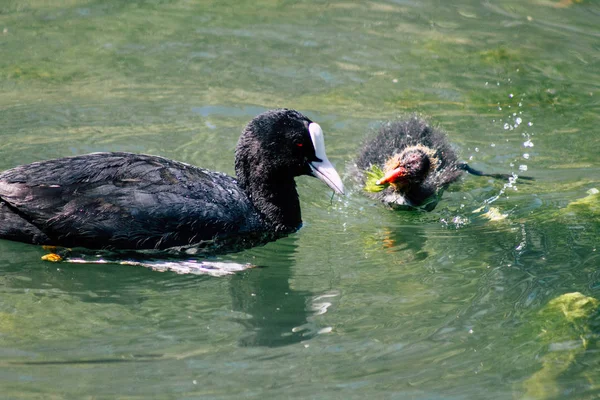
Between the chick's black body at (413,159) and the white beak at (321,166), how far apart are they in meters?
0.87

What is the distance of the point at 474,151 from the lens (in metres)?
7.41

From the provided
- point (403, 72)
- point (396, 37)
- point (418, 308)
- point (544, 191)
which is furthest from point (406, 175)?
point (396, 37)

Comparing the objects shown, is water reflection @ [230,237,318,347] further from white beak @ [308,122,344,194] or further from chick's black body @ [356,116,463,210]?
chick's black body @ [356,116,463,210]

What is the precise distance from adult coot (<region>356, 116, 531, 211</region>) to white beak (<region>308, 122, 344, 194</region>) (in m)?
0.76

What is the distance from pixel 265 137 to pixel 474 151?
7.74 ft

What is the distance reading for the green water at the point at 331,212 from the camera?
14.1 ft

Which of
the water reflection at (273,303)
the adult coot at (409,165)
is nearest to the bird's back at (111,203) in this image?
the water reflection at (273,303)

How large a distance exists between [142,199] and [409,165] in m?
2.12

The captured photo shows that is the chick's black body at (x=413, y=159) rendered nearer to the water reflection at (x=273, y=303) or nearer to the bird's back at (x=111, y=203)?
the water reflection at (x=273, y=303)

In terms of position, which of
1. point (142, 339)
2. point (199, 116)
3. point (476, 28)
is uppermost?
point (476, 28)

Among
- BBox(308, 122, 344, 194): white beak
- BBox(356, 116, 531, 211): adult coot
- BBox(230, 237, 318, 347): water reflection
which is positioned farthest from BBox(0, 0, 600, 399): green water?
BBox(308, 122, 344, 194): white beak

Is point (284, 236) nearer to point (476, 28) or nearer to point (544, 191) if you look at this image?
point (544, 191)

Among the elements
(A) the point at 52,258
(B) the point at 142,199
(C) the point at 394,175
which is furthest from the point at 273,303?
(C) the point at 394,175

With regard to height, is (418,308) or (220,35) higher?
(220,35)
